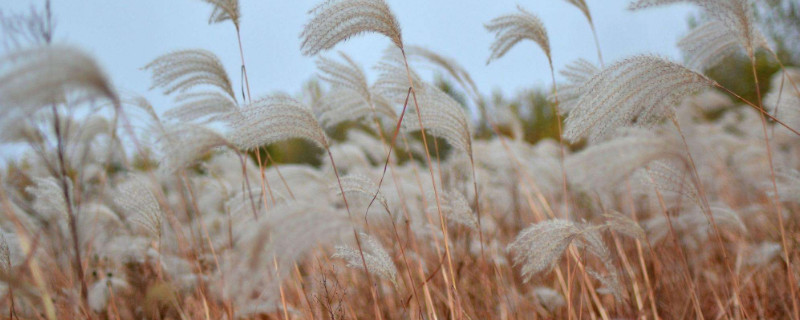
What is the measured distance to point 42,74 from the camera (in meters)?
0.86

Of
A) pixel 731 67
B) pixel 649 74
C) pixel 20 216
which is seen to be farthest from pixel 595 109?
pixel 731 67

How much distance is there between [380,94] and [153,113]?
938 millimetres

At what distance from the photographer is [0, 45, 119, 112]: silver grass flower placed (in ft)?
2.80

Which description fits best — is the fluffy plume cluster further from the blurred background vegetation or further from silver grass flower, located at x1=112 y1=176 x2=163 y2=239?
the blurred background vegetation

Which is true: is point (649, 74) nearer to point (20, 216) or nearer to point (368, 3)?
point (368, 3)

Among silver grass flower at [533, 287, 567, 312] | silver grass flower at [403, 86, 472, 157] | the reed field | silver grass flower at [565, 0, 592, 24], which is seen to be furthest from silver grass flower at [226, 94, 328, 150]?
silver grass flower at [565, 0, 592, 24]

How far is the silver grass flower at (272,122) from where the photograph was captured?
1448 mm

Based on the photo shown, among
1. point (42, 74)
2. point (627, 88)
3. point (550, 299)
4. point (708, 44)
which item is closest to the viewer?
point (42, 74)

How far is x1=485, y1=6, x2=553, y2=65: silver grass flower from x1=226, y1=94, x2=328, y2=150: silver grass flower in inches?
35.3

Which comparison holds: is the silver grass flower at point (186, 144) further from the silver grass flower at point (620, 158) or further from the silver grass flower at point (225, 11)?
the silver grass flower at point (620, 158)

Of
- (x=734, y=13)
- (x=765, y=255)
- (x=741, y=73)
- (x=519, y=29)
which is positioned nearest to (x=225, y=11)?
(x=519, y=29)

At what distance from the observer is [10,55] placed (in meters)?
0.94

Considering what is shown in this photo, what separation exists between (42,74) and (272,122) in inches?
25.6

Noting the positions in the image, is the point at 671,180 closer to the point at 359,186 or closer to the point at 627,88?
the point at 627,88
